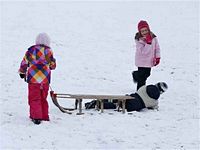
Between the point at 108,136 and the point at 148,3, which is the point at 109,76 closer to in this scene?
the point at 108,136

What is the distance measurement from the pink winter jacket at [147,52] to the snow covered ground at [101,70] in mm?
954

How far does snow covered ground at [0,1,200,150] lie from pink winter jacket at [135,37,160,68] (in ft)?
3.13

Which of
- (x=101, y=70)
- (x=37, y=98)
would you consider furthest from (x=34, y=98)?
(x=101, y=70)

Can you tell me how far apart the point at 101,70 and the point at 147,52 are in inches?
121

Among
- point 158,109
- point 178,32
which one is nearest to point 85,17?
point 178,32

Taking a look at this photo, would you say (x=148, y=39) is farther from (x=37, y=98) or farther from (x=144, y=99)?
(x=37, y=98)

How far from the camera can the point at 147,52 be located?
11.1 meters

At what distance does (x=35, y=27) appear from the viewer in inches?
725

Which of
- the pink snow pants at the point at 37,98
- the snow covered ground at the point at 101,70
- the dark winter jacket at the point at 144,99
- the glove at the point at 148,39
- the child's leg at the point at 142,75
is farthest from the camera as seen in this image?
the child's leg at the point at 142,75

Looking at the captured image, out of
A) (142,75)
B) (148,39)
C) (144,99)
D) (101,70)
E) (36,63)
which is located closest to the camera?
(36,63)

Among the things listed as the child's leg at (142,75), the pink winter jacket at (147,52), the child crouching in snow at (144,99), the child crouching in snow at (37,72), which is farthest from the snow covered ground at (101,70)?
the pink winter jacket at (147,52)

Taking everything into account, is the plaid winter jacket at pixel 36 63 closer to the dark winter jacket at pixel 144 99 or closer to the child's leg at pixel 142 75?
the dark winter jacket at pixel 144 99

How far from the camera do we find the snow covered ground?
323 inches

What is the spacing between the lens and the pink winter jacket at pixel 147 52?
11.1 m
